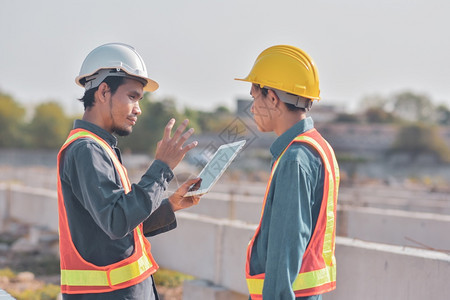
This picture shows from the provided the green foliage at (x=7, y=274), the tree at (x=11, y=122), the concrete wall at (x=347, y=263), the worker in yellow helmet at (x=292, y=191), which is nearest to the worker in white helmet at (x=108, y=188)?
the worker in yellow helmet at (x=292, y=191)

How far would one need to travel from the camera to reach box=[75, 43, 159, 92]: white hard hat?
3.07 meters

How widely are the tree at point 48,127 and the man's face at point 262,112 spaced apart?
72.3 m

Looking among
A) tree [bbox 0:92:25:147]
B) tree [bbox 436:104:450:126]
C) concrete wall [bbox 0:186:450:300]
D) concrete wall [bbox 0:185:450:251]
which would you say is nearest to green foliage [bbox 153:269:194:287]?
concrete wall [bbox 0:186:450:300]

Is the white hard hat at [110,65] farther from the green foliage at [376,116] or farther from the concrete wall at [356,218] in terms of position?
the green foliage at [376,116]

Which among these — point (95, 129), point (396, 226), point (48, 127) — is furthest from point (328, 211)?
point (48, 127)

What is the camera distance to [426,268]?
4188mm

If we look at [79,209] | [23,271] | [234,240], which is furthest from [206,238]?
[23,271]

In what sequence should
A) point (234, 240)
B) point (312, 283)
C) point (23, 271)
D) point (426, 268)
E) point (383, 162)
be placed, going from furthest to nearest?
1. point (383, 162)
2. point (23, 271)
3. point (234, 240)
4. point (426, 268)
5. point (312, 283)

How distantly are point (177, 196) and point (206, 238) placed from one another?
3.33 m

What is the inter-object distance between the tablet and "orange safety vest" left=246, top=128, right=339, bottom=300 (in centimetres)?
29

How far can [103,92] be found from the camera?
10.0 feet

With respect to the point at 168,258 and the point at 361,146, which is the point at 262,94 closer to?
the point at 168,258

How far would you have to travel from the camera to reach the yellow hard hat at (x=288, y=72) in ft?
9.46

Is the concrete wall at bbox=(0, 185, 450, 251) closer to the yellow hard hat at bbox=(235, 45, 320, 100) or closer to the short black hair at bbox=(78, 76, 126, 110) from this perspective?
the yellow hard hat at bbox=(235, 45, 320, 100)
